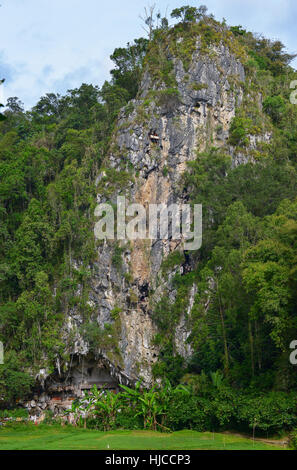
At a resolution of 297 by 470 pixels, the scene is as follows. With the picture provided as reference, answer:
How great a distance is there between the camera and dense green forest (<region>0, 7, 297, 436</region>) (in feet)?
61.2

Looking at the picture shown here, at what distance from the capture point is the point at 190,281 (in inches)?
1110

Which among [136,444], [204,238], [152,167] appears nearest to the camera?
[136,444]

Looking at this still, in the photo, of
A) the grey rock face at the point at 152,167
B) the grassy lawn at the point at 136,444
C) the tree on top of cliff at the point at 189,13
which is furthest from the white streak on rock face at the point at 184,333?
the tree on top of cliff at the point at 189,13

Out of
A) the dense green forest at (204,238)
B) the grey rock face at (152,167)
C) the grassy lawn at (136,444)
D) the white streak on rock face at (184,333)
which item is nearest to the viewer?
the grassy lawn at (136,444)

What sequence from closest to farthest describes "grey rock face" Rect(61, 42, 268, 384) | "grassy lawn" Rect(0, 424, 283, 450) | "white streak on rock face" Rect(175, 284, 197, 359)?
"grassy lawn" Rect(0, 424, 283, 450), "white streak on rock face" Rect(175, 284, 197, 359), "grey rock face" Rect(61, 42, 268, 384)

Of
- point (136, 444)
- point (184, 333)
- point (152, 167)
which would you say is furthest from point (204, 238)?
point (136, 444)

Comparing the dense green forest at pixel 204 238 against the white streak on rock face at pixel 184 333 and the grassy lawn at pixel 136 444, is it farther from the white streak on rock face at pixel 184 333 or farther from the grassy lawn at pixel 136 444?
the grassy lawn at pixel 136 444

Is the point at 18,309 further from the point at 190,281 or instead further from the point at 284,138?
the point at 284,138

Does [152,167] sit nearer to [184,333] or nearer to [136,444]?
[184,333]

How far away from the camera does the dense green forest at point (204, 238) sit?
18641 mm

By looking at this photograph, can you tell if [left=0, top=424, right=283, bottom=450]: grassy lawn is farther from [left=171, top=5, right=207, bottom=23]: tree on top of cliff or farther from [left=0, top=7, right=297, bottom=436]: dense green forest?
[left=171, top=5, right=207, bottom=23]: tree on top of cliff

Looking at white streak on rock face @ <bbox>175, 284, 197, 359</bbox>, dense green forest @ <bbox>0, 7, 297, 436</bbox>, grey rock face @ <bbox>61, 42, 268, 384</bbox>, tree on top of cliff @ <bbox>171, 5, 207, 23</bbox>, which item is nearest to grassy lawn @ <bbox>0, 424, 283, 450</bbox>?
dense green forest @ <bbox>0, 7, 297, 436</bbox>

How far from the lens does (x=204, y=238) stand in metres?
27.3

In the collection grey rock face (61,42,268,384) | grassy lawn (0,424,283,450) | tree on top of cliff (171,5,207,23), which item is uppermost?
tree on top of cliff (171,5,207,23)
